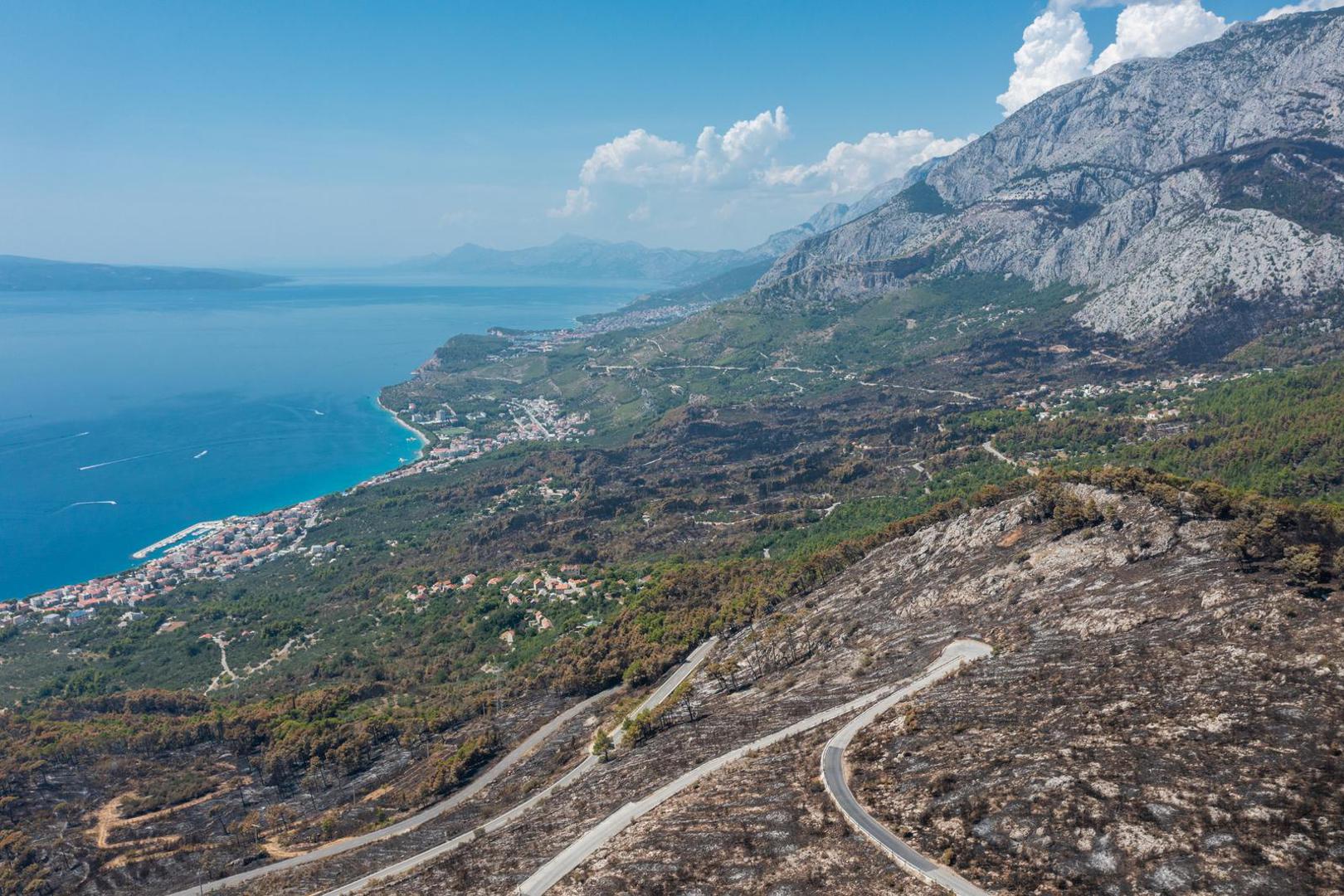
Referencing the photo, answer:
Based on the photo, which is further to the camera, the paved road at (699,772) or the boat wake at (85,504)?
the boat wake at (85,504)

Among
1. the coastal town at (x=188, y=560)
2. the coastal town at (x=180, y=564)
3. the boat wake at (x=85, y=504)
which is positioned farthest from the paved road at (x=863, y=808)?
the boat wake at (x=85, y=504)

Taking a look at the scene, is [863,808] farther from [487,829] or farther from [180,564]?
[180,564]

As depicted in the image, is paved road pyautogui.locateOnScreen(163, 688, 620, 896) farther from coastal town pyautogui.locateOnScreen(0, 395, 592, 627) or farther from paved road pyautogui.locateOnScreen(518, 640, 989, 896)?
coastal town pyautogui.locateOnScreen(0, 395, 592, 627)

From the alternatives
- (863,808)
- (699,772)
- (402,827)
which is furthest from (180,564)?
(863,808)

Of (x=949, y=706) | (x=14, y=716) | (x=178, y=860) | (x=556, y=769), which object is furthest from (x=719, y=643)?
(x=14, y=716)

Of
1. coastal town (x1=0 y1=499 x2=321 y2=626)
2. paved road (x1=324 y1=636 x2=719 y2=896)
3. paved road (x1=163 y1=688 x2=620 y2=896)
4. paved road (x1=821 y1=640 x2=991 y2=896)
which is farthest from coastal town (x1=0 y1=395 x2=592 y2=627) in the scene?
paved road (x1=821 y1=640 x2=991 y2=896)

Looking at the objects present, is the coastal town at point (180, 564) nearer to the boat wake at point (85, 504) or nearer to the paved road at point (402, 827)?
the boat wake at point (85, 504)
